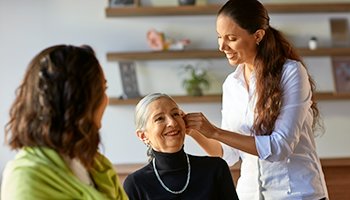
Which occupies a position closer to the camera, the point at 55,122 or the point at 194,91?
the point at 55,122

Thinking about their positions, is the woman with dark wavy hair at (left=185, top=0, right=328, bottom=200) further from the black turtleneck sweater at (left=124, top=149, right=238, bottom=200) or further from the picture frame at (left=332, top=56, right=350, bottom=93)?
the picture frame at (left=332, top=56, right=350, bottom=93)

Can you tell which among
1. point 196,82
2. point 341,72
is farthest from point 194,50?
point 341,72

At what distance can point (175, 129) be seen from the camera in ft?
5.78

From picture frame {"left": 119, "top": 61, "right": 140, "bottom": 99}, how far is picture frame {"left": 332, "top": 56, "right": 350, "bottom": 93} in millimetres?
1403

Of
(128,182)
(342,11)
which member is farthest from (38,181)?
(342,11)

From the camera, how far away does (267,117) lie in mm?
1775

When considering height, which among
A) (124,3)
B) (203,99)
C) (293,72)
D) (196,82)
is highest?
(124,3)

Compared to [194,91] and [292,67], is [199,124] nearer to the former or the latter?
[292,67]

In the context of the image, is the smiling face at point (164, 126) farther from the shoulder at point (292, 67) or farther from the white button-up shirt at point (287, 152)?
the shoulder at point (292, 67)

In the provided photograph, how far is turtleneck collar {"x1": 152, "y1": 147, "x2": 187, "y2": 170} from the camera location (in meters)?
1.77

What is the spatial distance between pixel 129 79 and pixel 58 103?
2437 millimetres

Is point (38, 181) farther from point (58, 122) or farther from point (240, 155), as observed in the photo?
point (240, 155)

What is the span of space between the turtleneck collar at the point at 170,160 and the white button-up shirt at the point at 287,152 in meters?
0.26

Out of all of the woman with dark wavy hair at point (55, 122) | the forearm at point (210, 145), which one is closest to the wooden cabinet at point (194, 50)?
the forearm at point (210, 145)
